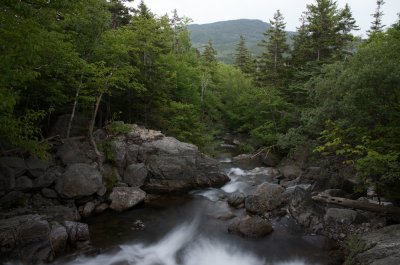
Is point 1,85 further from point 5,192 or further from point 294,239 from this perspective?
point 294,239

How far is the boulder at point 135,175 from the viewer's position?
17969mm

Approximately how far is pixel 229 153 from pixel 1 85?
25.7 metres

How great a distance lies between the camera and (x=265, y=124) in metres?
30.6

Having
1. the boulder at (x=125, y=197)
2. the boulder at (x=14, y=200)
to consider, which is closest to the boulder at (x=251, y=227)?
the boulder at (x=125, y=197)

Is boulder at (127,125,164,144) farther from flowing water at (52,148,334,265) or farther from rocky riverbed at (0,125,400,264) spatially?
flowing water at (52,148,334,265)

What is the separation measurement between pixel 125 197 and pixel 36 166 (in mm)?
4609

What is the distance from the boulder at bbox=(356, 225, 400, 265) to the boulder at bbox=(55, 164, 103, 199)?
11.8 metres

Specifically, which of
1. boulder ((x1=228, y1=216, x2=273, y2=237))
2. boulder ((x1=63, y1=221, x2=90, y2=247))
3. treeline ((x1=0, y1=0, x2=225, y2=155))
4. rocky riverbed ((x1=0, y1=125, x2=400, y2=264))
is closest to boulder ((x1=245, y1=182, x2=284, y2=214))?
rocky riverbed ((x1=0, y1=125, x2=400, y2=264))

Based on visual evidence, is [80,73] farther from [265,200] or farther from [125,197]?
[265,200]

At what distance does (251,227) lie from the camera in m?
13.4

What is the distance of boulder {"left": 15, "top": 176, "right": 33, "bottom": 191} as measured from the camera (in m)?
14.0

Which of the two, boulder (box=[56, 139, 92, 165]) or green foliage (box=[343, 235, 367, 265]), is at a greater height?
boulder (box=[56, 139, 92, 165])

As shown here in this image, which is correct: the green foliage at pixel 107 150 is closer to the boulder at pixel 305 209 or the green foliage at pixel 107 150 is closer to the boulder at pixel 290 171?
the boulder at pixel 305 209

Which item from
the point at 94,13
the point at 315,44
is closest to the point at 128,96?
the point at 94,13
